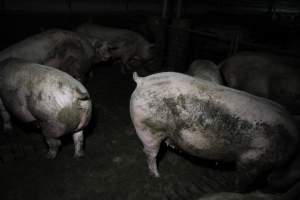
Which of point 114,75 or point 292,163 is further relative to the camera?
point 114,75

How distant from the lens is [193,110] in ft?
10.4

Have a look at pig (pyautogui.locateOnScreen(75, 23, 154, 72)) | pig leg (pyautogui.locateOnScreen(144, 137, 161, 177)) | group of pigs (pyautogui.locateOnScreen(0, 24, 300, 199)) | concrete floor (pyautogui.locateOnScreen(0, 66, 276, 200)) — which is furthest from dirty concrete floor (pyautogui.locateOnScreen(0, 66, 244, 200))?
pig (pyautogui.locateOnScreen(75, 23, 154, 72))

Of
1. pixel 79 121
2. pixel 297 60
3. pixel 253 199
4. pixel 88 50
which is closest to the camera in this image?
pixel 253 199

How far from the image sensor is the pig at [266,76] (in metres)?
4.79

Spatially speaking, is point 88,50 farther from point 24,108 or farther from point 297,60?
point 297,60

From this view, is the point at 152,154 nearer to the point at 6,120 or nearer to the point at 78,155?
the point at 78,155

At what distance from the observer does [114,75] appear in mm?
7645

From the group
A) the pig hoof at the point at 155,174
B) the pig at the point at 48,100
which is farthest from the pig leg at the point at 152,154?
the pig at the point at 48,100

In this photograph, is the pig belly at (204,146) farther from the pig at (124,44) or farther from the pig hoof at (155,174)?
the pig at (124,44)

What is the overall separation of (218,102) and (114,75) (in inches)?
191

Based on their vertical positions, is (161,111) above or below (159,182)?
above

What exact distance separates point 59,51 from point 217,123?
13.0 feet

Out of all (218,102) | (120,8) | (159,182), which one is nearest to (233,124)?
(218,102)

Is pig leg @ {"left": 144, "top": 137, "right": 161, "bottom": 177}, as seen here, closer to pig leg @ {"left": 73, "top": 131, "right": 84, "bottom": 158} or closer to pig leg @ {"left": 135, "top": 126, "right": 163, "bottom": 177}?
pig leg @ {"left": 135, "top": 126, "right": 163, "bottom": 177}
